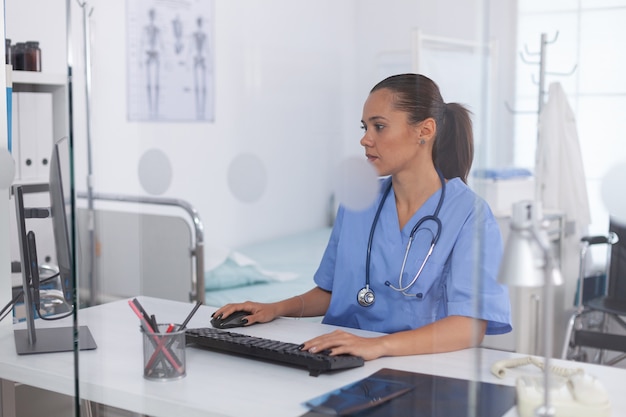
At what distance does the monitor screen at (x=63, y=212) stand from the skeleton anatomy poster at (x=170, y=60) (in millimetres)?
344

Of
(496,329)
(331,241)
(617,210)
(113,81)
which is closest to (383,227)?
(331,241)

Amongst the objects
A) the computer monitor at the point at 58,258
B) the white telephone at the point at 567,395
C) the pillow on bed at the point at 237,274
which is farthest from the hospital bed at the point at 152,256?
the white telephone at the point at 567,395

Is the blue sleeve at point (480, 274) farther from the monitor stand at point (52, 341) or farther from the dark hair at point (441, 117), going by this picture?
the monitor stand at point (52, 341)

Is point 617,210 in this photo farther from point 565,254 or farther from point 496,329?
point 496,329

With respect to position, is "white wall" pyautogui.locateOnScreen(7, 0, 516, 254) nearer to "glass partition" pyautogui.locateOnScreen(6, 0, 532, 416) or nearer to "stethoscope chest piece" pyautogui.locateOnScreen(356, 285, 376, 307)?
"glass partition" pyautogui.locateOnScreen(6, 0, 532, 416)

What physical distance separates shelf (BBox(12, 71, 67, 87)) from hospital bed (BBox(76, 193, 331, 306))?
0.99 meters

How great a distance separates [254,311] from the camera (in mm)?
1487

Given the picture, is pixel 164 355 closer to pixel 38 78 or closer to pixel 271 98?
pixel 271 98

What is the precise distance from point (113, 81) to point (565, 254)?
1.15 meters

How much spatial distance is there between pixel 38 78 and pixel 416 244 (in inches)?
72.6

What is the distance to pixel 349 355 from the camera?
4.02ft

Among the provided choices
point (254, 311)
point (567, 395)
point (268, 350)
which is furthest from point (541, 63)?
point (254, 311)

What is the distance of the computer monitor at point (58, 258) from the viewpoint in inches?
56.1

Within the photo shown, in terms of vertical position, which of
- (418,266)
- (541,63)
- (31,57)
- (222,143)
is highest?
(31,57)
